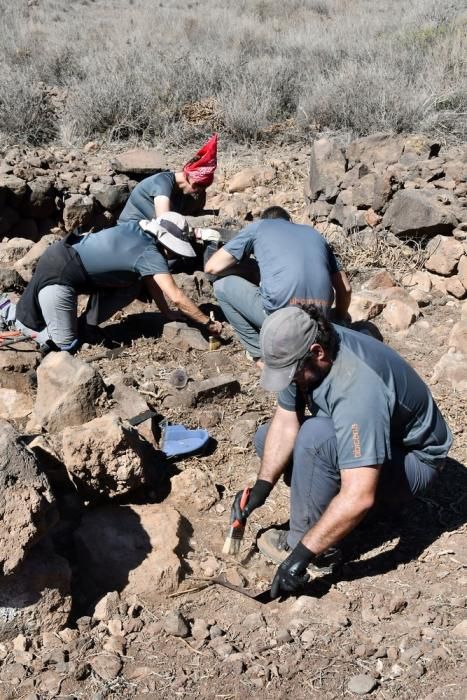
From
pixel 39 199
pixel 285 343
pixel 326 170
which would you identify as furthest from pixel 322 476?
pixel 39 199

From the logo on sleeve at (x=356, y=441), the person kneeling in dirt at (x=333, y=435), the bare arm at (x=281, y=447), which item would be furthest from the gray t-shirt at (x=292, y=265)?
the logo on sleeve at (x=356, y=441)

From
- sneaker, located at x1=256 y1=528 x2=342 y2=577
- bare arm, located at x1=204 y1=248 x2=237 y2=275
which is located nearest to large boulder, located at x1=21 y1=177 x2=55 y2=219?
bare arm, located at x1=204 y1=248 x2=237 y2=275

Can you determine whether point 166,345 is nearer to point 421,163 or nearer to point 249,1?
point 421,163

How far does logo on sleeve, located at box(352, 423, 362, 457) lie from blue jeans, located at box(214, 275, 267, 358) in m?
2.25

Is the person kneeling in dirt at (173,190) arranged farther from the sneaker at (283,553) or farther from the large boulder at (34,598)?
the large boulder at (34,598)

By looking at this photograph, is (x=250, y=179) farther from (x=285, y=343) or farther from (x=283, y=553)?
(x=285, y=343)

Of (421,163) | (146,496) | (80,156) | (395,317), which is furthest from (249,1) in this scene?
(146,496)

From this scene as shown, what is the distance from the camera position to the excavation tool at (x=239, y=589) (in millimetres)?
→ 3471

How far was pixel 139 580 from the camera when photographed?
348cm

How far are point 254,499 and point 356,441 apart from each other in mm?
682

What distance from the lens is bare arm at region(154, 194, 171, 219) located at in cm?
610

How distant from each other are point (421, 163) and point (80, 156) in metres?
4.33

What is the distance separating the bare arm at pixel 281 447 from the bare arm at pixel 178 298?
210cm

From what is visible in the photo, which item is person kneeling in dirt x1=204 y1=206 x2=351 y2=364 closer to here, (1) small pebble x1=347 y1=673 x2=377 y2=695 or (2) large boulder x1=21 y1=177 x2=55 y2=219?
(1) small pebble x1=347 y1=673 x2=377 y2=695
